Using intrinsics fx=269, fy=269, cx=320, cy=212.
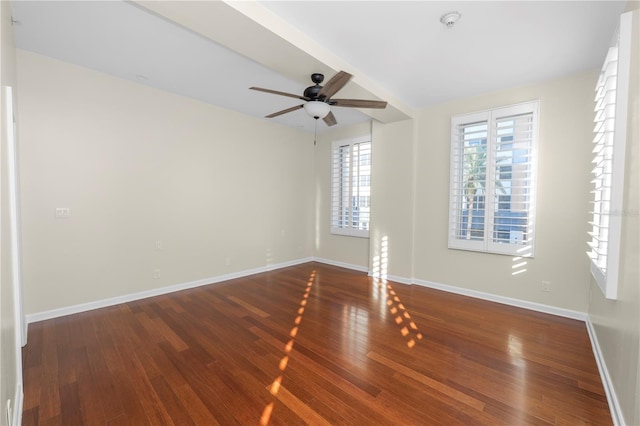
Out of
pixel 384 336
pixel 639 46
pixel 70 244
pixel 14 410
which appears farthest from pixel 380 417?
pixel 70 244

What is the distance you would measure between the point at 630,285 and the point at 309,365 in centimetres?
223

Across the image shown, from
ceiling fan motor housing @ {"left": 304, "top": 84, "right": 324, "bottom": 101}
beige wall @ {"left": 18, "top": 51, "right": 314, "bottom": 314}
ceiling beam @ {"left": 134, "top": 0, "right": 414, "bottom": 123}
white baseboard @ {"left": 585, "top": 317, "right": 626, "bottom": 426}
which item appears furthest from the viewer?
beige wall @ {"left": 18, "top": 51, "right": 314, "bottom": 314}

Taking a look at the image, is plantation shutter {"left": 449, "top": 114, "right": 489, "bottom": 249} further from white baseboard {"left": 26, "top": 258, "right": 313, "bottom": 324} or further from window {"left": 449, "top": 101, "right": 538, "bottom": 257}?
white baseboard {"left": 26, "top": 258, "right": 313, "bottom": 324}

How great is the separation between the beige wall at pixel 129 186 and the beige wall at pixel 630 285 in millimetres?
4700

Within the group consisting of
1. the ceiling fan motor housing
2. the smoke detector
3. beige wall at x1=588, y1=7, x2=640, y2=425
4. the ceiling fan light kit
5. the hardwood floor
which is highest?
the smoke detector

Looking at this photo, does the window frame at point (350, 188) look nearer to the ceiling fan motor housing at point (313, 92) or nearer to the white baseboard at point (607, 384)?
the ceiling fan motor housing at point (313, 92)

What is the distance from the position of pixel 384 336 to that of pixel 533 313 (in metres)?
2.12

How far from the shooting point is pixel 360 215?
18.1 feet

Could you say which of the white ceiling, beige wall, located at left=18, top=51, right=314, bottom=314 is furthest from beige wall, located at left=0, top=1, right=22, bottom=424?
beige wall, located at left=18, top=51, right=314, bottom=314

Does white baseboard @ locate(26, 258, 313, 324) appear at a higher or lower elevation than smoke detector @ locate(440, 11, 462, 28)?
lower

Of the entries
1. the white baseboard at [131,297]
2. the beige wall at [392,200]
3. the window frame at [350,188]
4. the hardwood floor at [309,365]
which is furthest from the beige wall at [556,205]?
the white baseboard at [131,297]

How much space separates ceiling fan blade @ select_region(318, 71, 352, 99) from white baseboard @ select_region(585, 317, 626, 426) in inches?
119

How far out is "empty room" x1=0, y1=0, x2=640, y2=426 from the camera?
6.05ft

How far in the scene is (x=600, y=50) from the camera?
272 centimetres
